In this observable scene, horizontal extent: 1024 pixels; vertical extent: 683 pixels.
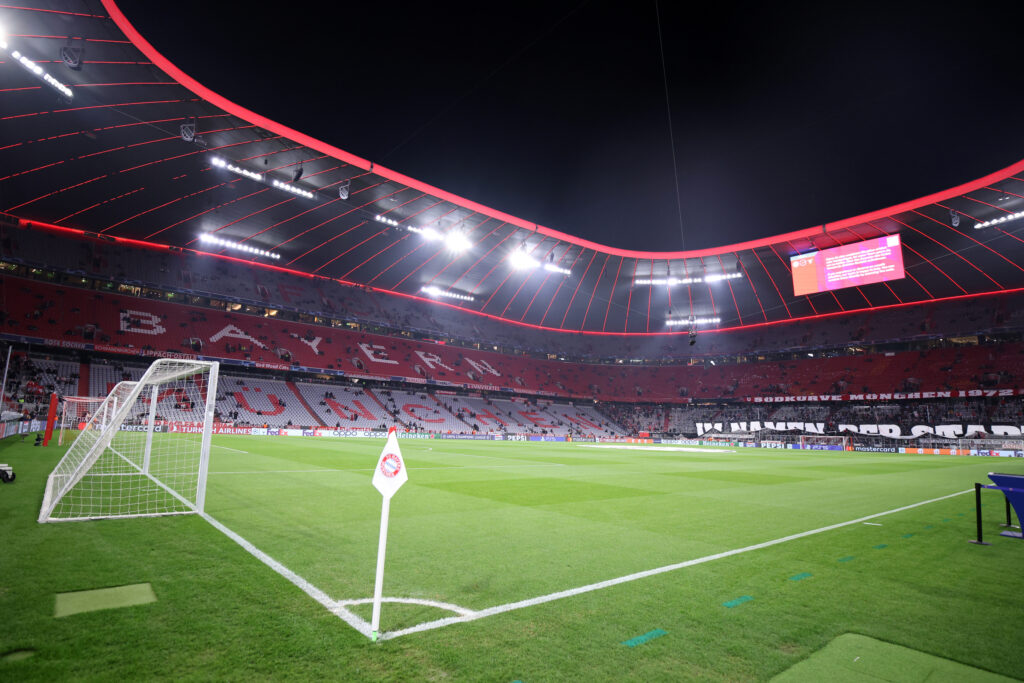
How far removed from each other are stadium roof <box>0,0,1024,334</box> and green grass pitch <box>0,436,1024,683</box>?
19393mm

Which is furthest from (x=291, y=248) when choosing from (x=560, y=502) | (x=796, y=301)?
(x=796, y=301)

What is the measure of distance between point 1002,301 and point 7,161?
80849 mm

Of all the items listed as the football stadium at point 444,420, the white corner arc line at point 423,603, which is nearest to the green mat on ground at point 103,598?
the football stadium at point 444,420

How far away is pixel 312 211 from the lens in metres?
33.5

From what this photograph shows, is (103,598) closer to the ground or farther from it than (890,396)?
closer to the ground

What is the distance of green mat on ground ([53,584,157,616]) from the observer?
142 inches

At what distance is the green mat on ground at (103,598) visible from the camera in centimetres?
360

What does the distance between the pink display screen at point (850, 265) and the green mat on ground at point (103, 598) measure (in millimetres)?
43785

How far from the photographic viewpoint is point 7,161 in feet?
80.3

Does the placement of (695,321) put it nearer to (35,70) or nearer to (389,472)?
(35,70)

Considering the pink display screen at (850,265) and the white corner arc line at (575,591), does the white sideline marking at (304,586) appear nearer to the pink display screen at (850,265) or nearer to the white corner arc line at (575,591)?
the white corner arc line at (575,591)

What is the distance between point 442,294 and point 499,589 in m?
53.3

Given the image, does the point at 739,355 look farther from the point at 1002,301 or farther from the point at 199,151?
the point at 199,151

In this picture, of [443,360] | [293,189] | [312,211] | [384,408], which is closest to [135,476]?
[293,189]
